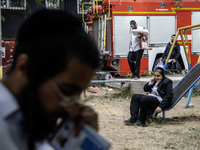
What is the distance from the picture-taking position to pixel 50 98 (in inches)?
37.4

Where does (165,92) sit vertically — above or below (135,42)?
below

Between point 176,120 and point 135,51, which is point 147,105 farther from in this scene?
point 135,51

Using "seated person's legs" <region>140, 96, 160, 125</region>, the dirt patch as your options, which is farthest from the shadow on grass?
"seated person's legs" <region>140, 96, 160, 125</region>

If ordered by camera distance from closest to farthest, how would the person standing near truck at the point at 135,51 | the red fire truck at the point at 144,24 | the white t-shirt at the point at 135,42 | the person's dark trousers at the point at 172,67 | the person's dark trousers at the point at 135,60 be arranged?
the person standing near truck at the point at 135,51
the white t-shirt at the point at 135,42
the person's dark trousers at the point at 135,60
the person's dark trousers at the point at 172,67
the red fire truck at the point at 144,24

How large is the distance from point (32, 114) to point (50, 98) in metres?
0.06

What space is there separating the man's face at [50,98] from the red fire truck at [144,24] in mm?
11725

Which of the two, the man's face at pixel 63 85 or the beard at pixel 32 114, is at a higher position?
the man's face at pixel 63 85

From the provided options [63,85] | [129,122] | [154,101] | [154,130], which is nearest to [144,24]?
[154,101]

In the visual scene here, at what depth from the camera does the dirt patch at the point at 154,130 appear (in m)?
4.95

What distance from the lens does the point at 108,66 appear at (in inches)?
528

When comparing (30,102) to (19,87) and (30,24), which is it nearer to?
(19,87)

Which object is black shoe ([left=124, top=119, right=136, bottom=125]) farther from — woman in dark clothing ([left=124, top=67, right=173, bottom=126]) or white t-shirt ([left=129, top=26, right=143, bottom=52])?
white t-shirt ([left=129, top=26, right=143, bottom=52])

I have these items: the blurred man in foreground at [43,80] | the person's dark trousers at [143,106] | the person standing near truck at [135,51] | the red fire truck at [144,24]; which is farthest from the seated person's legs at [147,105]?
the red fire truck at [144,24]

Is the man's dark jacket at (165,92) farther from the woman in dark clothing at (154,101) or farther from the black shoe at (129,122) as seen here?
the black shoe at (129,122)
